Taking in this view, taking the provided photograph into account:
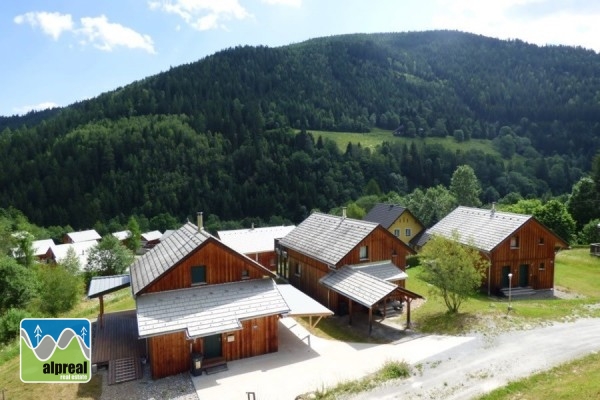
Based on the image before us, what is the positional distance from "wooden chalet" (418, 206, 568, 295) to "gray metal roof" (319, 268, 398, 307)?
1243 centimetres

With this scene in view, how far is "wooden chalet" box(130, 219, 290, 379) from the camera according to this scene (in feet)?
71.9

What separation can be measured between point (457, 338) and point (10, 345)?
105 feet

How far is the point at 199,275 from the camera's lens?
25.6 m

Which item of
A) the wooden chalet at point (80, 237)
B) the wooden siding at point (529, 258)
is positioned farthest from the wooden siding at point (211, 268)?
the wooden chalet at point (80, 237)

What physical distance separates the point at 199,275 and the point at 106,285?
634 centimetres

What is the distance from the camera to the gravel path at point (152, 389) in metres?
19.7

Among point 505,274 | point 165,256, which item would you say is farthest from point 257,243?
point 505,274

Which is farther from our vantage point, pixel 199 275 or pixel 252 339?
pixel 199 275

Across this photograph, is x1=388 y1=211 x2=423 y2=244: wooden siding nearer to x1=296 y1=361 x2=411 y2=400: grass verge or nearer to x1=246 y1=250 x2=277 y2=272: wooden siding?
x1=246 y1=250 x2=277 y2=272: wooden siding

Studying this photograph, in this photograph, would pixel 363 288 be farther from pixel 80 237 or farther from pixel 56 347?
pixel 80 237

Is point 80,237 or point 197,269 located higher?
point 197,269

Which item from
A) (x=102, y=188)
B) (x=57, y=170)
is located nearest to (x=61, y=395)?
(x=102, y=188)

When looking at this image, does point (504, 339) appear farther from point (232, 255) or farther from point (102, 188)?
point (102, 188)

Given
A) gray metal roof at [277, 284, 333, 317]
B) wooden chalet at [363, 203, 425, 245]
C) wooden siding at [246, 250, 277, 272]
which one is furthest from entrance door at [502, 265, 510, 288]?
wooden siding at [246, 250, 277, 272]
